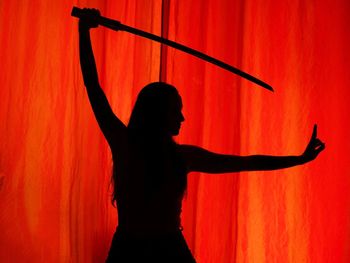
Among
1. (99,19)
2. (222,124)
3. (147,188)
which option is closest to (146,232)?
(147,188)

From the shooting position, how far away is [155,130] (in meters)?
0.89

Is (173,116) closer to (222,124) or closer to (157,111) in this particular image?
(157,111)

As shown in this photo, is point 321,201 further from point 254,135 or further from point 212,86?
point 212,86

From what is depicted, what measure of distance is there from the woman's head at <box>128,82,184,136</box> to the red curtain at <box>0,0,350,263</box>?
0.58 m

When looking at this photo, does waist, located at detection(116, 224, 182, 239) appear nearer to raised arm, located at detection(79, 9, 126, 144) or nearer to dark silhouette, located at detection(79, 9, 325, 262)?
dark silhouette, located at detection(79, 9, 325, 262)

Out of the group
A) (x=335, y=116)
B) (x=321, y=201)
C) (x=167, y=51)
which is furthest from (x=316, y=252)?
(x=167, y=51)

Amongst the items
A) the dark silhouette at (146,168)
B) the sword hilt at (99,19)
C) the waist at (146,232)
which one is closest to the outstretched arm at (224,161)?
the dark silhouette at (146,168)

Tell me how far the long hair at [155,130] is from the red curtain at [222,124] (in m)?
0.58

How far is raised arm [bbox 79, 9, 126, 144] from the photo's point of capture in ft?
2.81

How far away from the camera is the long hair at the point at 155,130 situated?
0.87 meters

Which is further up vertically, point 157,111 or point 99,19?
point 99,19

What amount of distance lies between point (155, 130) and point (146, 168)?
86 mm

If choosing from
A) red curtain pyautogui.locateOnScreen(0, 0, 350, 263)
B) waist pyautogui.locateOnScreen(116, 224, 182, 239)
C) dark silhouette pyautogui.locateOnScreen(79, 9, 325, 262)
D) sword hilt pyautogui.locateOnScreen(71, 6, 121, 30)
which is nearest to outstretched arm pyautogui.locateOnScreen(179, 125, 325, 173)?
dark silhouette pyautogui.locateOnScreen(79, 9, 325, 262)

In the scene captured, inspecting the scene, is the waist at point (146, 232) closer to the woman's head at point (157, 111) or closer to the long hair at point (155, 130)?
the long hair at point (155, 130)
